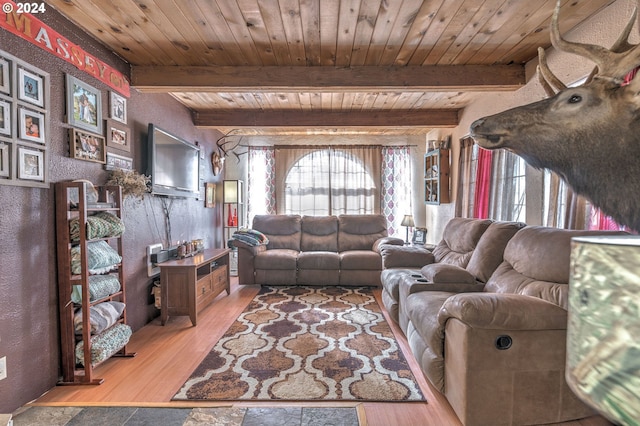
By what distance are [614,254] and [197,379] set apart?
228 centimetres

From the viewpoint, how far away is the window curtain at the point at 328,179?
5469 millimetres

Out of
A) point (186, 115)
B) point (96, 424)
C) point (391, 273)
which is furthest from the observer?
point (186, 115)

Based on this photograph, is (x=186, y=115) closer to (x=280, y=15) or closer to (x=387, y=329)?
(x=280, y=15)

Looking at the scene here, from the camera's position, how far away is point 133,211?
2750mm

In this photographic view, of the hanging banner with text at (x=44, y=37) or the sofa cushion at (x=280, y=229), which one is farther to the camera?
the sofa cushion at (x=280, y=229)

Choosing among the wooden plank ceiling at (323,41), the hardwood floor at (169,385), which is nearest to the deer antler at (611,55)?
the wooden plank ceiling at (323,41)

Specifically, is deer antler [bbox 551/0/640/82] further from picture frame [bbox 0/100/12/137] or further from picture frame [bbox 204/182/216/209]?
picture frame [bbox 204/182/216/209]

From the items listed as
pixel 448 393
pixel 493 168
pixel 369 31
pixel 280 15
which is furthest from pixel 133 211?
pixel 493 168

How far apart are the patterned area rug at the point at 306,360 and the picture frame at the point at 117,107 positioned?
199 cm

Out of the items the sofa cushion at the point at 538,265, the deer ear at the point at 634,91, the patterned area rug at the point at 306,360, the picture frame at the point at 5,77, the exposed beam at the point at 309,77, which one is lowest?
the patterned area rug at the point at 306,360

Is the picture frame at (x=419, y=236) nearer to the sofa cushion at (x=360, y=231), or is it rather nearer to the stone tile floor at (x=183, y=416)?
the sofa cushion at (x=360, y=231)

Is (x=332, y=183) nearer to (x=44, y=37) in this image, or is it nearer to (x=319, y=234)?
(x=319, y=234)

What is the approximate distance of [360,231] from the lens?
4883mm

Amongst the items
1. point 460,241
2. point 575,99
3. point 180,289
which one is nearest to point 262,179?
point 180,289
